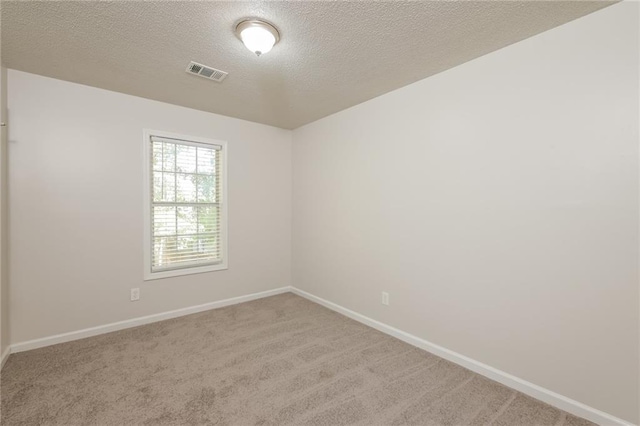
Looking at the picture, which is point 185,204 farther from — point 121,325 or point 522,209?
point 522,209

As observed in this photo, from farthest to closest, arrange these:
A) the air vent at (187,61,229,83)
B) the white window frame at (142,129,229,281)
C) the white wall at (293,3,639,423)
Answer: the white window frame at (142,129,229,281)
the air vent at (187,61,229,83)
the white wall at (293,3,639,423)

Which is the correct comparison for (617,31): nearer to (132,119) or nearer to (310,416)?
(310,416)

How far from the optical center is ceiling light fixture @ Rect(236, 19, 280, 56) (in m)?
1.84

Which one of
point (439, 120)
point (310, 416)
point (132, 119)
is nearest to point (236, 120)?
point (132, 119)

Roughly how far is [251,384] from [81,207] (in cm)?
239

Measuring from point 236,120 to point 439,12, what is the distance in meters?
2.78

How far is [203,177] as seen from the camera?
3654mm

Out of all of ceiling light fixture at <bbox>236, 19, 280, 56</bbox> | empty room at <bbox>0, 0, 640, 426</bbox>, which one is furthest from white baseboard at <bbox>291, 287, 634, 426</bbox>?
ceiling light fixture at <bbox>236, 19, 280, 56</bbox>

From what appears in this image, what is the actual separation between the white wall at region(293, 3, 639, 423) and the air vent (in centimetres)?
157

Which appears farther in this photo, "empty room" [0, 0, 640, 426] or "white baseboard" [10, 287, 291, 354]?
"white baseboard" [10, 287, 291, 354]

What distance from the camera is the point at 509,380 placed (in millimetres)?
2104

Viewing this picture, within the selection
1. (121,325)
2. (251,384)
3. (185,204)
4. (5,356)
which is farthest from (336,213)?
(5,356)

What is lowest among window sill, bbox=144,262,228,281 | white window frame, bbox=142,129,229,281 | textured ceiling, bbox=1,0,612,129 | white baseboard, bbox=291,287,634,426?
white baseboard, bbox=291,287,634,426

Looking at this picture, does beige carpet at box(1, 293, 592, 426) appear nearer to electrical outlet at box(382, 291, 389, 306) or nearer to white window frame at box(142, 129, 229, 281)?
electrical outlet at box(382, 291, 389, 306)
